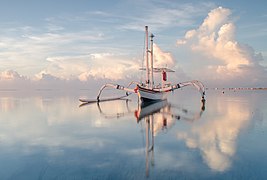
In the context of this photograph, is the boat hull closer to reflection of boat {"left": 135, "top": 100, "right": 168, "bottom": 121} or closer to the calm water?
reflection of boat {"left": 135, "top": 100, "right": 168, "bottom": 121}

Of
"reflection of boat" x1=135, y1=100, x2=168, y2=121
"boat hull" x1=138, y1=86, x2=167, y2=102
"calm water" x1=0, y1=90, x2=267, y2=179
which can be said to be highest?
"boat hull" x1=138, y1=86, x2=167, y2=102

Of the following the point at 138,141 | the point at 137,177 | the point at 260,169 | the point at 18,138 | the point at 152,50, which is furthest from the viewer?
the point at 152,50

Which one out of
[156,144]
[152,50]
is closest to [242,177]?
[156,144]

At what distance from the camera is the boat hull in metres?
49.9

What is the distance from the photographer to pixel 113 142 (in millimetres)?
18750

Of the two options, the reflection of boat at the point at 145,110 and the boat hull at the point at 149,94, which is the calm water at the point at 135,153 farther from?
the boat hull at the point at 149,94

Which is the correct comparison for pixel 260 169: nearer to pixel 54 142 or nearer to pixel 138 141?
pixel 138 141

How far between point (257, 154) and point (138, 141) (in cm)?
818

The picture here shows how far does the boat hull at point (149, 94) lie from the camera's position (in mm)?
49900

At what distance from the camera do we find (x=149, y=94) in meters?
52.6

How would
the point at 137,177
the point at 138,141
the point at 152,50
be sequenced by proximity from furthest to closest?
the point at 152,50, the point at 138,141, the point at 137,177

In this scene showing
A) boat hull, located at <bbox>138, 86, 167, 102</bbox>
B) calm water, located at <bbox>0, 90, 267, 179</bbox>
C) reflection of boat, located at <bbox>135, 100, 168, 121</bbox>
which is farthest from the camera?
boat hull, located at <bbox>138, 86, 167, 102</bbox>

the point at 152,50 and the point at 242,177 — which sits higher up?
the point at 152,50

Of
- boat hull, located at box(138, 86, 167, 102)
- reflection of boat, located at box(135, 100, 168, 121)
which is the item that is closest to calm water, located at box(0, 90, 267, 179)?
reflection of boat, located at box(135, 100, 168, 121)
